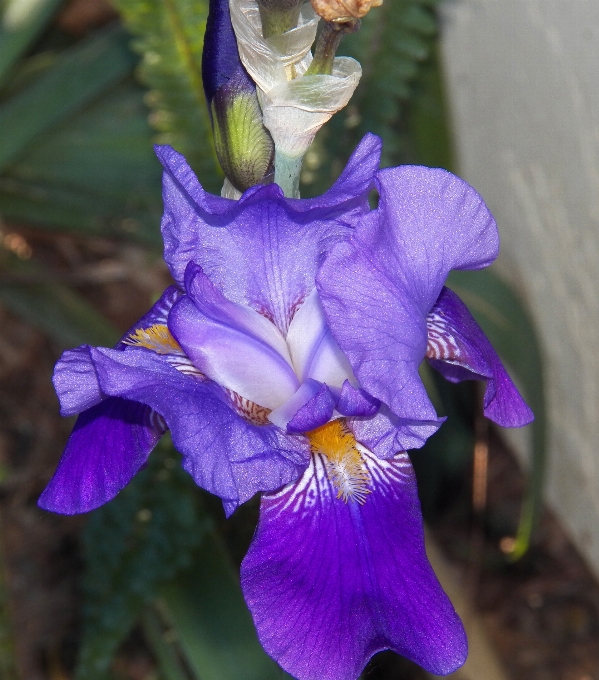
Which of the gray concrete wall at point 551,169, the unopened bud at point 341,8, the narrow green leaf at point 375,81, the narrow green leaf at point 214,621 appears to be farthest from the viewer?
the gray concrete wall at point 551,169

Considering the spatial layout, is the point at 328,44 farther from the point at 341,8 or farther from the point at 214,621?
the point at 214,621

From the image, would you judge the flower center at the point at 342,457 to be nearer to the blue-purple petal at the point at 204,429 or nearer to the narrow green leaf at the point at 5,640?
the blue-purple petal at the point at 204,429

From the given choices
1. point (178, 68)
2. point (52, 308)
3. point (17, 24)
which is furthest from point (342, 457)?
point (52, 308)

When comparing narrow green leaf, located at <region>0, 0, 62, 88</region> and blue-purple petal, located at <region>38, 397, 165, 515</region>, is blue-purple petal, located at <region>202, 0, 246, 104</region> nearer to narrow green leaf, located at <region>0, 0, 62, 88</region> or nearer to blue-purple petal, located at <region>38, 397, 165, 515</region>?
blue-purple petal, located at <region>38, 397, 165, 515</region>

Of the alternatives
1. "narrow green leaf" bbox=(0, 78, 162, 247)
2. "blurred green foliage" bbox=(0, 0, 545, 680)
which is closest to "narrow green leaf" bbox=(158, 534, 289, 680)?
"blurred green foliage" bbox=(0, 0, 545, 680)

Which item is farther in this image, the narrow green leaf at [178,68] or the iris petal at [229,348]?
the narrow green leaf at [178,68]

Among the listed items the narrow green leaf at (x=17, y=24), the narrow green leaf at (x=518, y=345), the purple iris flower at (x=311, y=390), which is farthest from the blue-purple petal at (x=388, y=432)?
the narrow green leaf at (x=17, y=24)

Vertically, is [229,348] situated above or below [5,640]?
above
